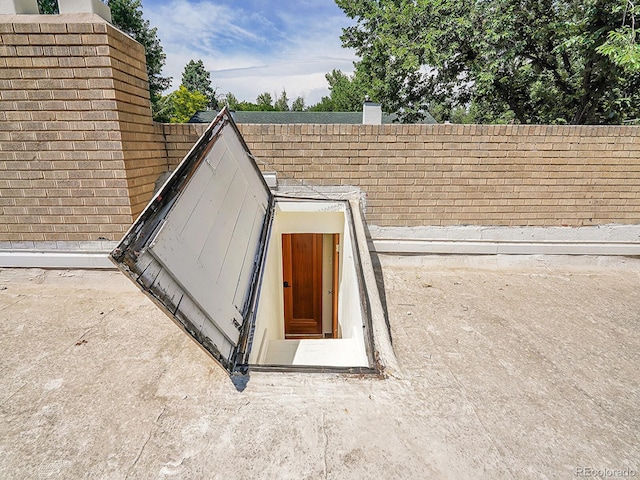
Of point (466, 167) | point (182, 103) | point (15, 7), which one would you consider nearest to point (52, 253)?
point (15, 7)

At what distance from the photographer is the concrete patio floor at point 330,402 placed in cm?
181

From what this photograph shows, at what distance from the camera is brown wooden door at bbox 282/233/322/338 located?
22.4ft

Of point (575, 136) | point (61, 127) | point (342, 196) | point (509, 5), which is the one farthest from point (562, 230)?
point (509, 5)

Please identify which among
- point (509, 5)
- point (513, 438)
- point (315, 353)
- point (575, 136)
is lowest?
point (315, 353)

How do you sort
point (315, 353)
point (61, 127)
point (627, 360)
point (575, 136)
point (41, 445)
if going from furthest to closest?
1. point (575, 136)
2. point (61, 127)
3. point (315, 353)
4. point (627, 360)
5. point (41, 445)

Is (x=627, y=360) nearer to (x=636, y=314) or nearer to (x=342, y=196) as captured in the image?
(x=636, y=314)

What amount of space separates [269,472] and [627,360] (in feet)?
10.5

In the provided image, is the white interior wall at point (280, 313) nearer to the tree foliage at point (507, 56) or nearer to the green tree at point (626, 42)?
the green tree at point (626, 42)

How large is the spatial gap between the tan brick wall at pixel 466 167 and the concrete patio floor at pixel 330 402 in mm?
1621

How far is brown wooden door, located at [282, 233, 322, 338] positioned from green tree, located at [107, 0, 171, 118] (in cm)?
1775

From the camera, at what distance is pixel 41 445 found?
1.92 m

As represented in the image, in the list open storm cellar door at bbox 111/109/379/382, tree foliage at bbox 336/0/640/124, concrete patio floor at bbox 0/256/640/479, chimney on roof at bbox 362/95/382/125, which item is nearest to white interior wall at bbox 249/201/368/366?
open storm cellar door at bbox 111/109/379/382

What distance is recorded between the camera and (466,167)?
14.9 ft

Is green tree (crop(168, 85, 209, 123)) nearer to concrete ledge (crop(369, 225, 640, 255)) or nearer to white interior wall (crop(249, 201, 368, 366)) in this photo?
white interior wall (crop(249, 201, 368, 366))
